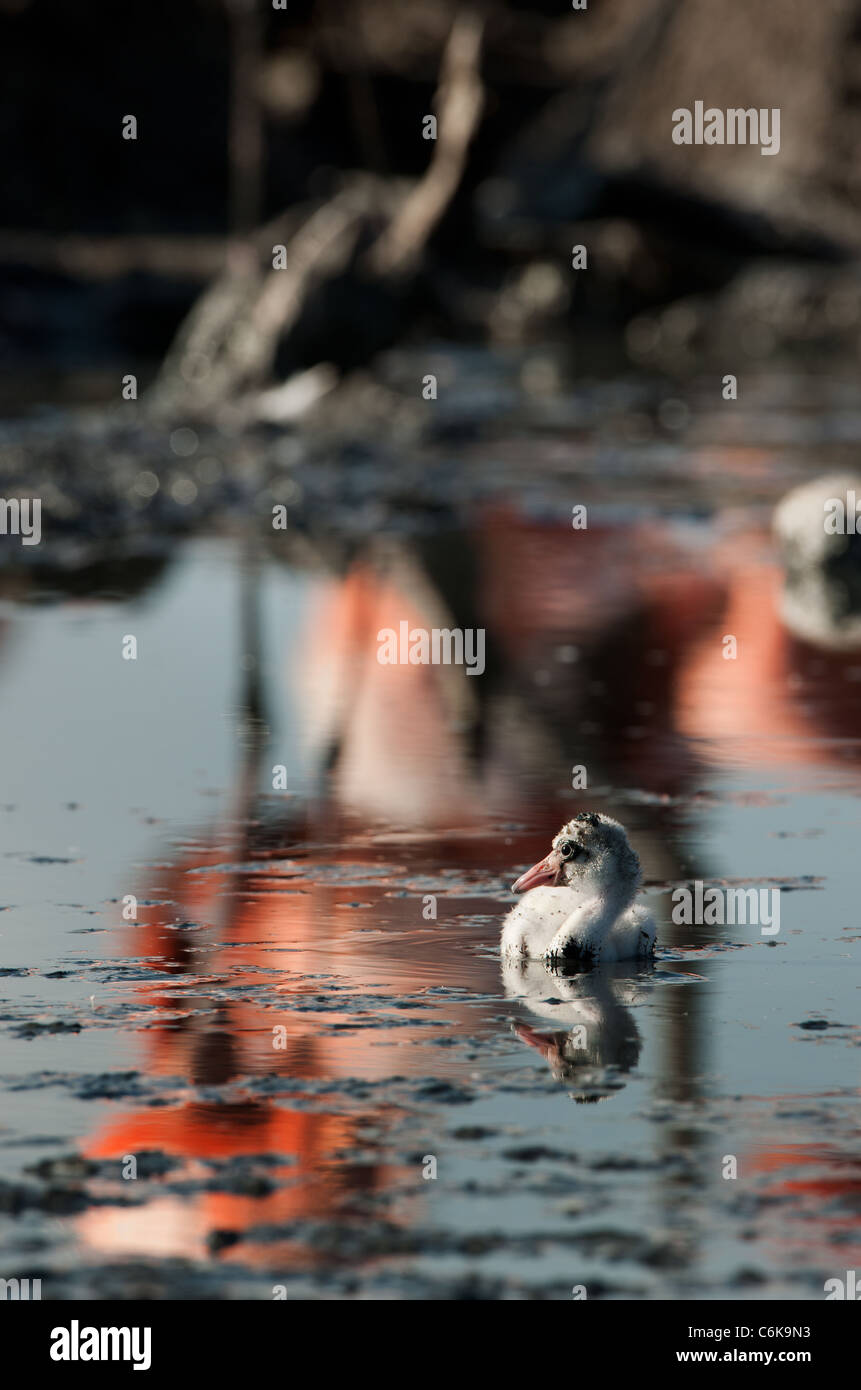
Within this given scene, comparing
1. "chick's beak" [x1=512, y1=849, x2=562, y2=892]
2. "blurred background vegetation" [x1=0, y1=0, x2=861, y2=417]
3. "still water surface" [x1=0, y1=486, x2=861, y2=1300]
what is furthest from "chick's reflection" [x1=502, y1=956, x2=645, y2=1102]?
"blurred background vegetation" [x1=0, y1=0, x2=861, y2=417]

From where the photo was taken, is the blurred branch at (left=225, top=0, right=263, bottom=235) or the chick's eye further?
the blurred branch at (left=225, top=0, right=263, bottom=235)

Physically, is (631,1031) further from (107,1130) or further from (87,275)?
(87,275)

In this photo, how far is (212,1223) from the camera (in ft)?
19.1

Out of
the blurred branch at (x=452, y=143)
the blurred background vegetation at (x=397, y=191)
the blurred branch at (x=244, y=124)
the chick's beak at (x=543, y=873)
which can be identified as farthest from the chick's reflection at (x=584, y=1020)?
the blurred branch at (x=244, y=124)

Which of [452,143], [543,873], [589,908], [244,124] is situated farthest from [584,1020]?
[244,124]

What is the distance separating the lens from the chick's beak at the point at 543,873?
25.8ft

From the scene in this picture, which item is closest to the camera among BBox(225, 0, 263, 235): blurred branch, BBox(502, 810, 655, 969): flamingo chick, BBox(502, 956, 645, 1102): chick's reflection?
BBox(502, 956, 645, 1102): chick's reflection

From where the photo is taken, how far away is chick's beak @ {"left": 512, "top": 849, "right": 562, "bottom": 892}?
787cm

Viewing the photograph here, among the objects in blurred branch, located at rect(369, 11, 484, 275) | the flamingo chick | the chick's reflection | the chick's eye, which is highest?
blurred branch, located at rect(369, 11, 484, 275)

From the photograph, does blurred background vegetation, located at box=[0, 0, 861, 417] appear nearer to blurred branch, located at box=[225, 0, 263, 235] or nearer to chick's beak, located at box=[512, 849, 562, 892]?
blurred branch, located at box=[225, 0, 263, 235]

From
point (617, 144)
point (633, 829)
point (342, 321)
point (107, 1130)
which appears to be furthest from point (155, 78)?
point (107, 1130)

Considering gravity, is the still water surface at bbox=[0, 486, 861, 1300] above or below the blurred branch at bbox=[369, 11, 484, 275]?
below

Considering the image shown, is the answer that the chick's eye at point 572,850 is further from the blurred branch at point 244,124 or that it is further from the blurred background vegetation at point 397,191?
the blurred branch at point 244,124

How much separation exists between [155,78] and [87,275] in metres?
11.6
